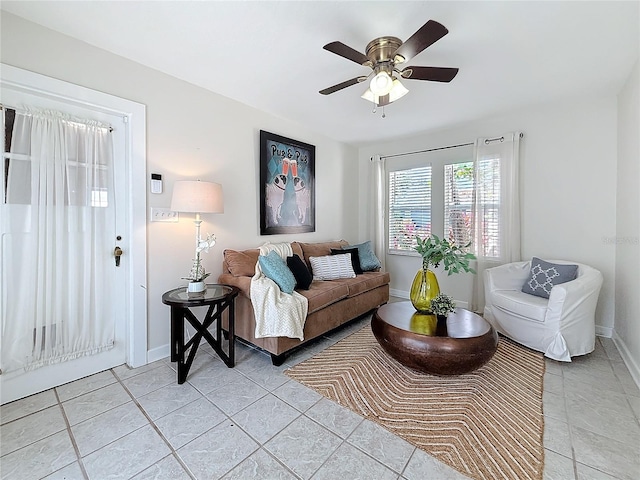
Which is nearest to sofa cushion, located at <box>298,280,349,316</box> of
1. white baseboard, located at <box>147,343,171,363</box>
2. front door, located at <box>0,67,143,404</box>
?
white baseboard, located at <box>147,343,171,363</box>

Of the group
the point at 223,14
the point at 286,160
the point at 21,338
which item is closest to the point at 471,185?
the point at 286,160

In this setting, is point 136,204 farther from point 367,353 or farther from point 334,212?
point 334,212

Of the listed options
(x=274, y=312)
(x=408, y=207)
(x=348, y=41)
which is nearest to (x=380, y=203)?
(x=408, y=207)

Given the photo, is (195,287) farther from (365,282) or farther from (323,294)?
(365,282)

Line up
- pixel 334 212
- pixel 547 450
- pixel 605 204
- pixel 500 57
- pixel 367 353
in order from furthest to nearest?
pixel 334 212 → pixel 605 204 → pixel 367 353 → pixel 500 57 → pixel 547 450

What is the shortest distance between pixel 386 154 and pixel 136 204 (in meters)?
3.59

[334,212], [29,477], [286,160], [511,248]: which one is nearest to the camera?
[29,477]

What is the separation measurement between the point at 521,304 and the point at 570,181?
162cm

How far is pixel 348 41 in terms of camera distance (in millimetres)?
1970

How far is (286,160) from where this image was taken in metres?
3.55

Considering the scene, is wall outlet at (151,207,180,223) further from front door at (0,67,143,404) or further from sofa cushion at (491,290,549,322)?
sofa cushion at (491,290,549,322)

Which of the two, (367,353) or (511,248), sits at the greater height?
(511,248)

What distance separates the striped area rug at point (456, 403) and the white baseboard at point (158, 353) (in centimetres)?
117

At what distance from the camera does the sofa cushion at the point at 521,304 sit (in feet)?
7.90
